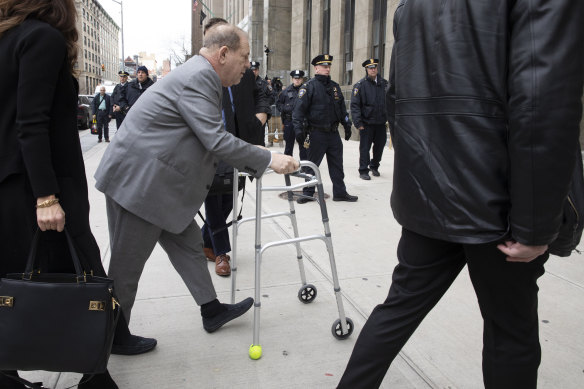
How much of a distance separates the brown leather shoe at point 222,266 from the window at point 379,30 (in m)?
15.3

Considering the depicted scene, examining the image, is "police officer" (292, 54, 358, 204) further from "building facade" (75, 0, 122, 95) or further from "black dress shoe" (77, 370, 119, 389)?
"building facade" (75, 0, 122, 95)

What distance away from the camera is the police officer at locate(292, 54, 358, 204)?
7066 millimetres

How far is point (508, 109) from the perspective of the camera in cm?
158

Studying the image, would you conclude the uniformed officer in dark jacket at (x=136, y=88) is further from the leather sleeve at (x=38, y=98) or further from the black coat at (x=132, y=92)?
the leather sleeve at (x=38, y=98)

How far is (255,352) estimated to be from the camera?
9.23ft

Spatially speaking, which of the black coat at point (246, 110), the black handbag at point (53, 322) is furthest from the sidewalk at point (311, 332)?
the black coat at point (246, 110)

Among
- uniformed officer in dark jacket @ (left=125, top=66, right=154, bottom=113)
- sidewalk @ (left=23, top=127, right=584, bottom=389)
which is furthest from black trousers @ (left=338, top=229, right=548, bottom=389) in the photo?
uniformed officer in dark jacket @ (left=125, top=66, right=154, bottom=113)

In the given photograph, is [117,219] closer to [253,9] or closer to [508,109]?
[508,109]

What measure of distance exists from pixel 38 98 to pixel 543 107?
1.89 m

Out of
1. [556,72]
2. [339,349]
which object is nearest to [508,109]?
[556,72]

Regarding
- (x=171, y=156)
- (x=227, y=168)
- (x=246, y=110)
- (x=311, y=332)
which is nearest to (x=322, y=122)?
(x=246, y=110)

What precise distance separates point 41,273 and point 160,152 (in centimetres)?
81

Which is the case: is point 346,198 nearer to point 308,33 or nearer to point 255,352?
point 255,352

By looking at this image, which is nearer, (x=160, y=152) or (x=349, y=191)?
(x=160, y=152)
